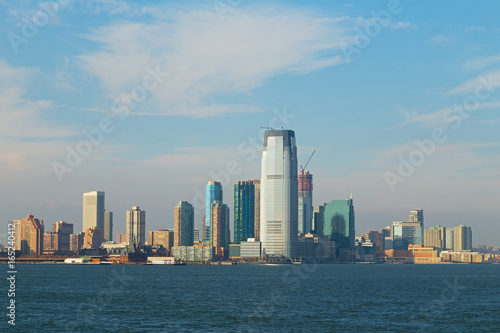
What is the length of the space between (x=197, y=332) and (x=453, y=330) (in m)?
36.3

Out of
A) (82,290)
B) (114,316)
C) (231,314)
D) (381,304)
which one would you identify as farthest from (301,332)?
(82,290)

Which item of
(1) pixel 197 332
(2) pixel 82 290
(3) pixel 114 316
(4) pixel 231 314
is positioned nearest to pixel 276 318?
(4) pixel 231 314

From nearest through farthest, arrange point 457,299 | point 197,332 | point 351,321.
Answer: point 197,332
point 351,321
point 457,299

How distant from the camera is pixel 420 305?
131625 millimetres

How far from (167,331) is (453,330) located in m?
40.3

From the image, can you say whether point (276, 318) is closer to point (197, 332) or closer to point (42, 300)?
point (197, 332)

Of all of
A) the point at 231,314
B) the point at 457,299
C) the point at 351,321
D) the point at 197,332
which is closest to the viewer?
the point at 197,332

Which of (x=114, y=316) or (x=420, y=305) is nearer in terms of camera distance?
(x=114, y=316)

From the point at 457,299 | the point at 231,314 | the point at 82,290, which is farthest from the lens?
the point at 82,290

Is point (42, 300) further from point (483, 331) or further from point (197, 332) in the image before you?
point (483, 331)

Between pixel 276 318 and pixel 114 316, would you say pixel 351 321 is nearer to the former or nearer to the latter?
pixel 276 318

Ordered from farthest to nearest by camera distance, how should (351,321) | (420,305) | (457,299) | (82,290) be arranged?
(82,290) → (457,299) → (420,305) → (351,321)

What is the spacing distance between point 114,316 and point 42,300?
34.8 meters

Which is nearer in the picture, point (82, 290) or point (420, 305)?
point (420, 305)
